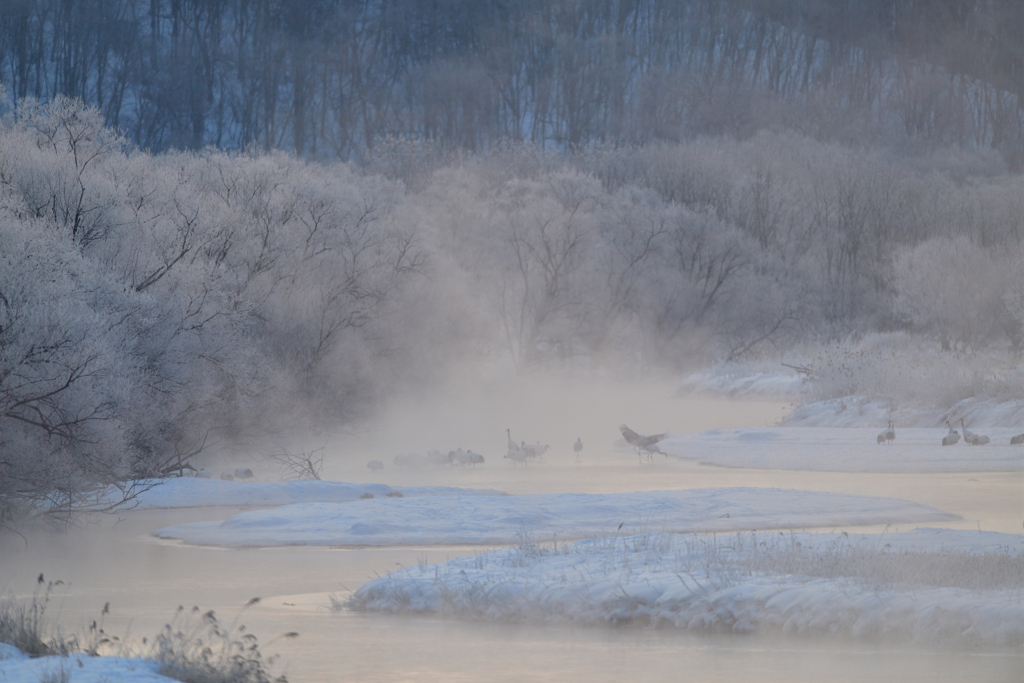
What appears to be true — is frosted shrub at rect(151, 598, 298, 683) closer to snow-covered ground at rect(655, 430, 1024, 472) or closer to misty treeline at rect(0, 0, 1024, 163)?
snow-covered ground at rect(655, 430, 1024, 472)

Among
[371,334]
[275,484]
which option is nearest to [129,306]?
[275,484]

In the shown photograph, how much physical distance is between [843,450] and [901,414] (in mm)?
5351

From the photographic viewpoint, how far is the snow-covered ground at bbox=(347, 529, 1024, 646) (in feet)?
30.6

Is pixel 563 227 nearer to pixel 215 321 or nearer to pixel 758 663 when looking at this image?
pixel 215 321

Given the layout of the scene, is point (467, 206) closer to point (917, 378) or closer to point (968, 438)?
point (917, 378)

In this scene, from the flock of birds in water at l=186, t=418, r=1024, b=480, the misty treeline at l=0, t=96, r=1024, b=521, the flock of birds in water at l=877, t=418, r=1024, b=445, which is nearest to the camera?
the misty treeline at l=0, t=96, r=1024, b=521

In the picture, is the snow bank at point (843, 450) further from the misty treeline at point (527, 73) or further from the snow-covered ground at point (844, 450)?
the misty treeline at point (527, 73)

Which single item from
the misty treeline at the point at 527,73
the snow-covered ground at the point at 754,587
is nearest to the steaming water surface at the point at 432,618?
the snow-covered ground at the point at 754,587

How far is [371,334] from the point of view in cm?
3391

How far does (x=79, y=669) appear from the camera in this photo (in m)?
7.71

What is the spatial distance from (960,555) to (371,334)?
24.4 meters

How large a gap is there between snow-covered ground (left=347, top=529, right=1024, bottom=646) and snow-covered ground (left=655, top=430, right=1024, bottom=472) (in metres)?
11.2

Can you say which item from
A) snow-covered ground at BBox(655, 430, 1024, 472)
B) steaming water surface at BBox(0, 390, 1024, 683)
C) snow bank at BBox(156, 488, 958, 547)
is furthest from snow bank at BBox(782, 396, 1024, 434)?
snow bank at BBox(156, 488, 958, 547)

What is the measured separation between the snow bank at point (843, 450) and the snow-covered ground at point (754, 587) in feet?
36.3
